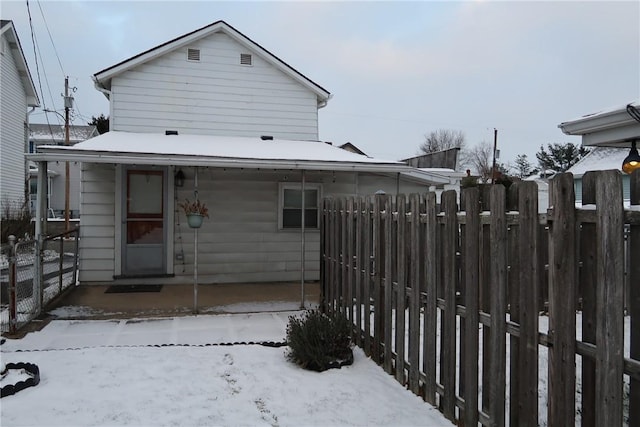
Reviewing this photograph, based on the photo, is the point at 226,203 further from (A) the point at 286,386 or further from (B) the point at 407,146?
(B) the point at 407,146

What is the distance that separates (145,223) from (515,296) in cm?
771

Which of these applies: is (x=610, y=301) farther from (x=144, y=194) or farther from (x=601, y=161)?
(x=601, y=161)

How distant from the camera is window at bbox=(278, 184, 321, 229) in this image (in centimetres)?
962

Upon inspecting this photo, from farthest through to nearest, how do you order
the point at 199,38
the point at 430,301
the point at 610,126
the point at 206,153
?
the point at 199,38
the point at 206,153
the point at 610,126
the point at 430,301

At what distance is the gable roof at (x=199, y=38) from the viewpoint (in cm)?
941

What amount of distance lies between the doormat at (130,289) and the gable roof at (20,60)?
12.9 m

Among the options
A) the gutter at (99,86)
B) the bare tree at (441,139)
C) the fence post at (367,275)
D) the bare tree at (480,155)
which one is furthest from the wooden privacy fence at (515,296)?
the bare tree at (441,139)

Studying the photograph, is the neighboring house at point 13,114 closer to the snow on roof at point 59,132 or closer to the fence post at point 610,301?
the snow on roof at point 59,132

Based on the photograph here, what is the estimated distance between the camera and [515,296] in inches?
102

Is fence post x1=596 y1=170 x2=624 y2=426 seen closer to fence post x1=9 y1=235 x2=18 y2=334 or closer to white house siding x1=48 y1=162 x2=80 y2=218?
fence post x1=9 y1=235 x2=18 y2=334

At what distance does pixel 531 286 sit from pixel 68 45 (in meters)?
19.5

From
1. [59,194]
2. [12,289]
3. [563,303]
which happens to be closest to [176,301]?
[12,289]

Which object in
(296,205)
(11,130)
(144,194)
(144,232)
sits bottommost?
(144,232)

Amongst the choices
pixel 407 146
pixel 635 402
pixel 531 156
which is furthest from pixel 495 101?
pixel 635 402
